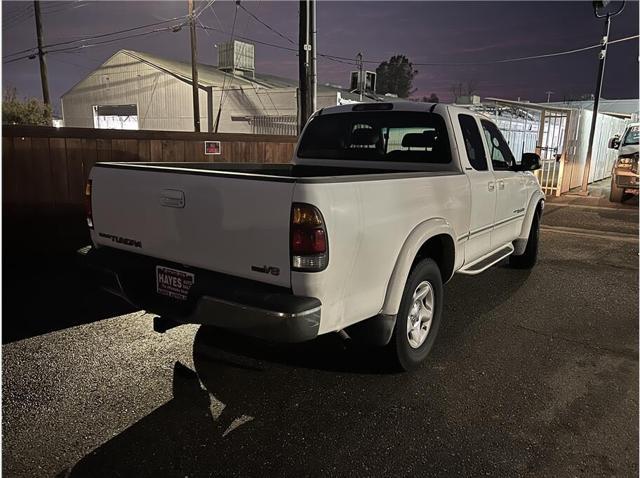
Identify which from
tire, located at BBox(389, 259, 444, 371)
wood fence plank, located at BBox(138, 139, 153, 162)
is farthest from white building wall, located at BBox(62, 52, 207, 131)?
tire, located at BBox(389, 259, 444, 371)

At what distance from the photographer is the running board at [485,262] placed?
4602 mm

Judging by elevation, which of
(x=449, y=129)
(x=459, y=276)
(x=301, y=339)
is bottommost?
(x=459, y=276)

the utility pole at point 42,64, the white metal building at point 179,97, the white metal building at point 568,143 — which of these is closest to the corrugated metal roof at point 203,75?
the white metal building at point 179,97

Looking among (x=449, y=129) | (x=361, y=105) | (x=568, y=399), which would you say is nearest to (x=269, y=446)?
(x=568, y=399)

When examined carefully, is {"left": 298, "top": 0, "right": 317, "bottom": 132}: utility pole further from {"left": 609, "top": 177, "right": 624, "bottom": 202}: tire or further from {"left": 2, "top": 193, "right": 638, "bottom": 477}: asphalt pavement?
{"left": 609, "top": 177, "right": 624, "bottom": 202}: tire

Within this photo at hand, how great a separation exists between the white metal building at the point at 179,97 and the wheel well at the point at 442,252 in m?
19.1

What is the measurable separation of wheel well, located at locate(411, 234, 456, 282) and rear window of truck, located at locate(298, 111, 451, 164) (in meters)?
0.83

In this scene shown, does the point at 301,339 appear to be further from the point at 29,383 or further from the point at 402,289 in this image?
the point at 29,383

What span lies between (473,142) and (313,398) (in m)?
2.87

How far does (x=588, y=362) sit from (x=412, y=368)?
148cm

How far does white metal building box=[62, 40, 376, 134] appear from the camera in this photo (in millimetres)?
25844

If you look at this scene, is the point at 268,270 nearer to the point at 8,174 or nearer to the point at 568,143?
the point at 8,174

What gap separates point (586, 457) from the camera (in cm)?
277

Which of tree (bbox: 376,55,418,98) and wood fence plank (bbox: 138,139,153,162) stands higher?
tree (bbox: 376,55,418,98)
